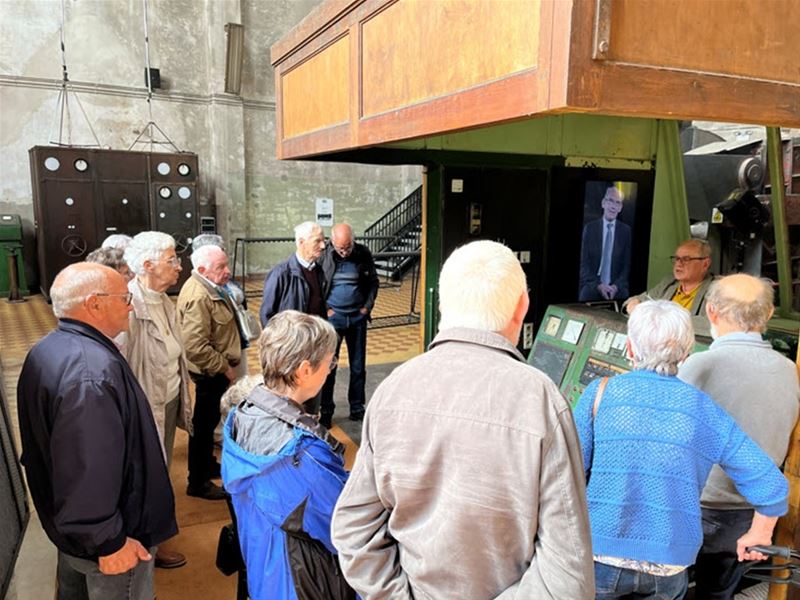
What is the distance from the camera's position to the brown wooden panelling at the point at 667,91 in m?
1.17

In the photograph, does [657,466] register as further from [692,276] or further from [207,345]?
[207,345]

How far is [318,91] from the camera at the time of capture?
237 cm

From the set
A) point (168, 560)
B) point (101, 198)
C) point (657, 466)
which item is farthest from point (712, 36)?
point (101, 198)

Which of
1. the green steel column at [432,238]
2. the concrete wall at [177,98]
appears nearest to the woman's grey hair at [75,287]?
the green steel column at [432,238]

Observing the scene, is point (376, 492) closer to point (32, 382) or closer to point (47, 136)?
point (32, 382)

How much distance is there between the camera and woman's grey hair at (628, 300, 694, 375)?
155 centimetres

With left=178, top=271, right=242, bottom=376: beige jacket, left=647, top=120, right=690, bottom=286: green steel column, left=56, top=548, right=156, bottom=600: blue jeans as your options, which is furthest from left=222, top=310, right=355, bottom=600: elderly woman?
left=647, top=120, right=690, bottom=286: green steel column

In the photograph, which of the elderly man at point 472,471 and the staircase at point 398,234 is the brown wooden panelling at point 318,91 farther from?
the staircase at point 398,234

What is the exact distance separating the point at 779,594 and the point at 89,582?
2213mm

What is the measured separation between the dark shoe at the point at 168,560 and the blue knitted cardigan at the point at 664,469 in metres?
2.04

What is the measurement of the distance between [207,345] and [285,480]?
1.82m

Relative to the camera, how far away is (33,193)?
32.5 feet

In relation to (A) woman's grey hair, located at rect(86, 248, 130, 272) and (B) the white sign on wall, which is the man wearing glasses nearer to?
(A) woman's grey hair, located at rect(86, 248, 130, 272)

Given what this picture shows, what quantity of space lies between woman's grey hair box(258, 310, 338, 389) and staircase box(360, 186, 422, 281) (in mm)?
10120
